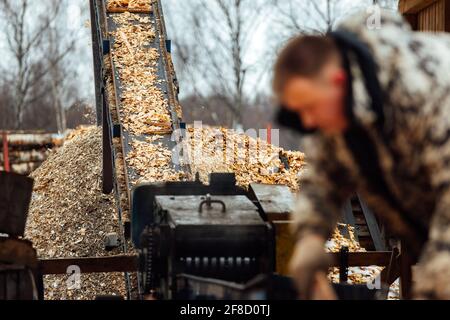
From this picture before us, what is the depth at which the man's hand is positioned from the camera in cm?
511

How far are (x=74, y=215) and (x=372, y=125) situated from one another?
11604mm

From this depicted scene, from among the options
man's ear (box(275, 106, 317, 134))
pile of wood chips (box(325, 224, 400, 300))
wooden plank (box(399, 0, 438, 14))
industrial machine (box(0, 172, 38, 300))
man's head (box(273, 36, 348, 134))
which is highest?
wooden plank (box(399, 0, 438, 14))

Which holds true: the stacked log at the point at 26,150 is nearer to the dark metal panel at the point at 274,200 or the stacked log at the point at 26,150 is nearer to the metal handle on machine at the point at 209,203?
the dark metal panel at the point at 274,200

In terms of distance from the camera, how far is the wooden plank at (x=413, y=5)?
37.2 ft

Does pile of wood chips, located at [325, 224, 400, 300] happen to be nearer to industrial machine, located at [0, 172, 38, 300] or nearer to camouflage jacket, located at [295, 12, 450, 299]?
industrial machine, located at [0, 172, 38, 300]

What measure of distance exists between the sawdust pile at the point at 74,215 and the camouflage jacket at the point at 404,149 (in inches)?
328

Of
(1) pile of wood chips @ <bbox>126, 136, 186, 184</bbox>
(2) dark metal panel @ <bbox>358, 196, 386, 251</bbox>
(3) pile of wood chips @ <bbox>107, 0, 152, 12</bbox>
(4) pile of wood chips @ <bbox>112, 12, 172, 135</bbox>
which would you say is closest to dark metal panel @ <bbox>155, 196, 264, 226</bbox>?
(1) pile of wood chips @ <bbox>126, 136, 186, 184</bbox>

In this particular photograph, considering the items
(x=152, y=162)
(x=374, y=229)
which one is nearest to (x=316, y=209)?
(x=152, y=162)

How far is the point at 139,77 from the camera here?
47.8 feet

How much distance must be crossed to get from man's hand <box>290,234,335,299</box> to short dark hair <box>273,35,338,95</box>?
0.85m

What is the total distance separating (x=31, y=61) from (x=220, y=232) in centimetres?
4396

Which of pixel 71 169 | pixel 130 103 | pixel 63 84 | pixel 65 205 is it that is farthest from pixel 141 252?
pixel 63 84

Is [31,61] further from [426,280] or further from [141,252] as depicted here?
[426,280]
